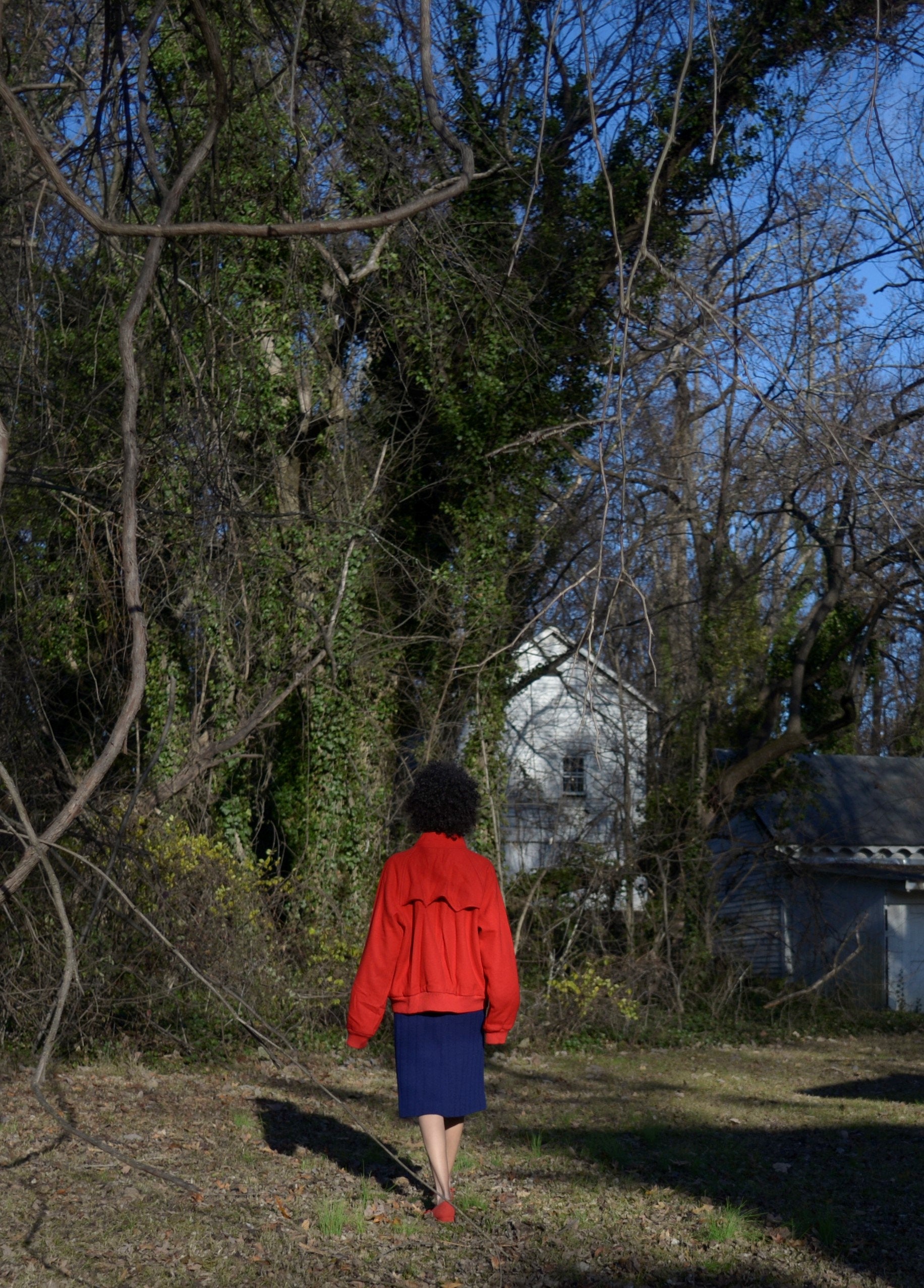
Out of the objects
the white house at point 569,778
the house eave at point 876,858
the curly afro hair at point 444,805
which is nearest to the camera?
the curly afro hair at point 444,805

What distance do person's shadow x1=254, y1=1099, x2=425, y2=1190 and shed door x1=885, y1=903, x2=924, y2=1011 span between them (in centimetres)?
1622

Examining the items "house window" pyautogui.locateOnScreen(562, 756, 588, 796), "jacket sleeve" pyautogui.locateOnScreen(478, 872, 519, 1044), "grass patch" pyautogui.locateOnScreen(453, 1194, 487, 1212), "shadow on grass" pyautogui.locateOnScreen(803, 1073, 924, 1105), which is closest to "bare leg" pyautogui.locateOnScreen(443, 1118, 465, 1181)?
"grass patch" pyautogui.locateOnScreen(453, 1194, 487, 1212)

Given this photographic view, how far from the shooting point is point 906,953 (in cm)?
2203

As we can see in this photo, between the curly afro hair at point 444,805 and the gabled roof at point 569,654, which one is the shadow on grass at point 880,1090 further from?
the curly afro hair at point 444,805

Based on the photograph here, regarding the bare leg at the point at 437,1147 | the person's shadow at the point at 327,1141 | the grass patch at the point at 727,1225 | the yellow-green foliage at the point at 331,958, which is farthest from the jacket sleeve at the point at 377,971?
the yellow-green foliage at the point at 331,958

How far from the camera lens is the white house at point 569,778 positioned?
15109mm

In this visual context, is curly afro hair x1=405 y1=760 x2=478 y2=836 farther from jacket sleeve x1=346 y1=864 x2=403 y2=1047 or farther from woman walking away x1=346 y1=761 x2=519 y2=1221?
jacket sleeve x1=346 y1=864 x2=403 y2=1047

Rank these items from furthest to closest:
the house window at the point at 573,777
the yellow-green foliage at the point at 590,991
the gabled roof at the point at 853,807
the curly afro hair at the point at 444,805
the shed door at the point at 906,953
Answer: the shed door at the point at 906,953, the gabled roof at the point at 853,807, the house window at the point at 573,777, the yellow-green foliage at the point at 590,991, the curly afro hair at the point at 444,805

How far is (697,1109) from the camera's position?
922 cm

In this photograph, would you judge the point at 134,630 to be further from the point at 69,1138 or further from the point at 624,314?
the point at 69,1138

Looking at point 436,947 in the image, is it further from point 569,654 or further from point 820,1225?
point 569,654

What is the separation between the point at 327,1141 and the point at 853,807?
61.1 ft

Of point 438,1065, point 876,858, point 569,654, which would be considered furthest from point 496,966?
point 876,858

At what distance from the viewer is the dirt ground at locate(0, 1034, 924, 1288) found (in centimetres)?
452
